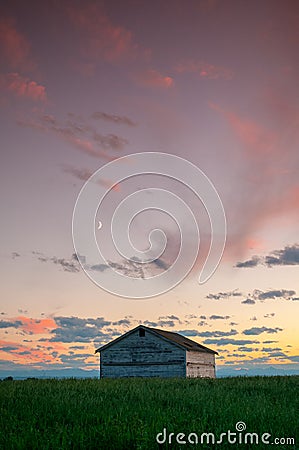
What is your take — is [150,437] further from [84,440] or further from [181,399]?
[181,399]

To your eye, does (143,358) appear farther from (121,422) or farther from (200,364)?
(121,422)

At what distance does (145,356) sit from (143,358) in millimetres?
250

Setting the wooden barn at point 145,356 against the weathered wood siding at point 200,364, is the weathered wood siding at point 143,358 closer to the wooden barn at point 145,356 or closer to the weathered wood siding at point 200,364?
the wooden barn at point 145,356

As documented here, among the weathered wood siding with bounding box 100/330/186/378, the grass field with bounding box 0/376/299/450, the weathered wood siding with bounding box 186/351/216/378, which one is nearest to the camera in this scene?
the grass field with bounding box 0/376/299/450

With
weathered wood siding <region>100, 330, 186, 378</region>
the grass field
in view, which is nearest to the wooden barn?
weathered wood siding <region>100, 330, 186, 378</region>

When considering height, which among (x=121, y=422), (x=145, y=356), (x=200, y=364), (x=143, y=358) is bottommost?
(x=121, y=422)

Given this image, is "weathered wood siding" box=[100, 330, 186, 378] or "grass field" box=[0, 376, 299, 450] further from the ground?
"weathered wood siding" box=[100, 330, 186, 378]

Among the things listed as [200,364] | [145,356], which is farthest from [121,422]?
[200,364]

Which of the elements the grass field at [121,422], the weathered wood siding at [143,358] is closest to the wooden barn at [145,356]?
the weathered wood siding at [143,358]

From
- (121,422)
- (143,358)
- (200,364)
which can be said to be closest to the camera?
(121,422)

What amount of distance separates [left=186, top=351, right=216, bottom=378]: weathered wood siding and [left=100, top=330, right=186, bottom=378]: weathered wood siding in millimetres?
1287

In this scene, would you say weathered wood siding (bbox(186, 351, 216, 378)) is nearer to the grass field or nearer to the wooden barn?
the wooden barn

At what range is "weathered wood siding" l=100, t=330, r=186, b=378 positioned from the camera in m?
44.8

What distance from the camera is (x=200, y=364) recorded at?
49.9 meters
